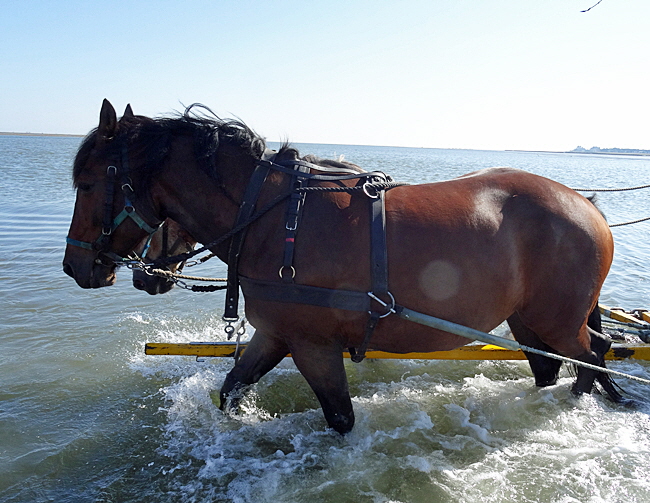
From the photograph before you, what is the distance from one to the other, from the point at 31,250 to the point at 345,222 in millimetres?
8597

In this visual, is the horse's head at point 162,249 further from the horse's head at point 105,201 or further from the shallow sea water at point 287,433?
the shallow sea water at point 287,433

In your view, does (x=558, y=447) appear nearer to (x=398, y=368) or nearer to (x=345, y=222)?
(x=398, y=368)

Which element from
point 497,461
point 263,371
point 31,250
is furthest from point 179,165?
point 31,250

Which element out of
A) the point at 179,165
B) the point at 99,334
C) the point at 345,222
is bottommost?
the point at 99,334

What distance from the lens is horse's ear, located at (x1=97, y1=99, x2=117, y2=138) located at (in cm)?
256

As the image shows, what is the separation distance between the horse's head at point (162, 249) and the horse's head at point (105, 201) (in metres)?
0.21

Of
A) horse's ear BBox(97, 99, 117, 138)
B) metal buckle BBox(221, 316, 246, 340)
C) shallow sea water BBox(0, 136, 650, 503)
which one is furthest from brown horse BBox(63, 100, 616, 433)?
shallow sea water BBox(0, 136, 650, 503)

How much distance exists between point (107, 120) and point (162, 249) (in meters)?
0.85

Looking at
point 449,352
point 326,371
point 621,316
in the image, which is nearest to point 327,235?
point 326,371

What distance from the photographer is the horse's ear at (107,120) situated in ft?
8.41

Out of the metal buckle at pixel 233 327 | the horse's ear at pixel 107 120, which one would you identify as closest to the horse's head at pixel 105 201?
the horse's ear at pixel 107 120

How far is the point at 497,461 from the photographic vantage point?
10.6ft

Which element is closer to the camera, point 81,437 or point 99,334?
point 81,437

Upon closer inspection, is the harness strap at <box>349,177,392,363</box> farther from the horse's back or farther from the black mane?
the black mane
